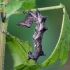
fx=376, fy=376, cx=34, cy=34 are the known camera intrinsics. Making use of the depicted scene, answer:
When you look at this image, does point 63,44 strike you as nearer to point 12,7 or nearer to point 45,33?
point 12,7

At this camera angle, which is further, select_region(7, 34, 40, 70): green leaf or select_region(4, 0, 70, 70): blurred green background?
select_region(4, 0, 70, 70): blurred green background

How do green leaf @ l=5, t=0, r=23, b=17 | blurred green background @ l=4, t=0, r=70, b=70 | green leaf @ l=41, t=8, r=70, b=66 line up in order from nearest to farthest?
1. green leaf @ l=5, t=0, r=23, b=17
2. green leaf @ l=41, t=8, r=70, b=66
3. blurred green background @ l=4, t=0, r=70, b=70

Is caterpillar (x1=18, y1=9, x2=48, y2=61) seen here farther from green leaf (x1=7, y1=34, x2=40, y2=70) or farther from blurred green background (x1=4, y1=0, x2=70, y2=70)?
blurred green background (x1=4, y1=0, x2=70, y2=70)

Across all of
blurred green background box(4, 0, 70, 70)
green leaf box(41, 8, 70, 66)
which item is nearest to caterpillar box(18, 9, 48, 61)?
green leaf box(41, 8, 70, 66)

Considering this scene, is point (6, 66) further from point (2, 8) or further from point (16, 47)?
point (2, 8)

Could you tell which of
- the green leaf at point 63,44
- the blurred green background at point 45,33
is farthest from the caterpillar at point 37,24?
the blurred green background at point 45,33

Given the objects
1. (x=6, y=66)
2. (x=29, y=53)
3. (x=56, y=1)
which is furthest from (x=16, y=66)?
(x=56, y=1)

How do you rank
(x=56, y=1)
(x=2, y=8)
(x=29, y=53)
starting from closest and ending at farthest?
(x=2, y=8), (x=29, y=53), (x=56, y=1)

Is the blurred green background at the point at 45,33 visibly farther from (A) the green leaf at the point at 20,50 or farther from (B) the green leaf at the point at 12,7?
(B) the green leaf at the point at 12,7
